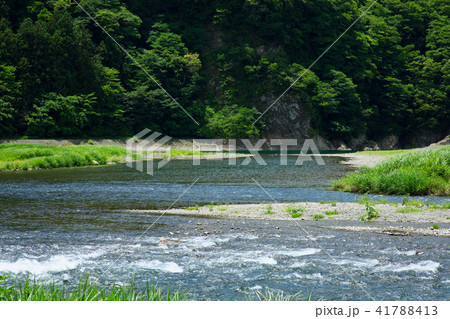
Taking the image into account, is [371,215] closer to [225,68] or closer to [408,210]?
[408,210]

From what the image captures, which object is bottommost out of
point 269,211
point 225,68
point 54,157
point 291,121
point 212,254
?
point 54,157

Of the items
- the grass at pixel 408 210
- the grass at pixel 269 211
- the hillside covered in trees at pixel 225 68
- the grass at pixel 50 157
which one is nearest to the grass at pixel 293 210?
the grass at pixel 269 211

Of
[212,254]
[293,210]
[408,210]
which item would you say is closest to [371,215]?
[408,210]

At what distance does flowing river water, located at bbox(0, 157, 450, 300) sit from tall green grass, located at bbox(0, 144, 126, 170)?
19.2m

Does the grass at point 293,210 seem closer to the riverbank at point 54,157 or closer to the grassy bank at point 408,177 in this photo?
the grassy bank at point 408,177

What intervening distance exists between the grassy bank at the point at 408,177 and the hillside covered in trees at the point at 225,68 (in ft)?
138

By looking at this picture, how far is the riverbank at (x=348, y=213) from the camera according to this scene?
15.2 m

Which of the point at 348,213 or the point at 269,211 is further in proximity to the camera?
the point at 269,211

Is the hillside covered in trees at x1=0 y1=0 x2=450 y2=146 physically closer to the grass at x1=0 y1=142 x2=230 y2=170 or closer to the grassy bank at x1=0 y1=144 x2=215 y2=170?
the grassy bank at x1=0 y1=144 x2=215 y2=170

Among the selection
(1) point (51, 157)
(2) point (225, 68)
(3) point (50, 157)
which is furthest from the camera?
(2) point (225, 68)

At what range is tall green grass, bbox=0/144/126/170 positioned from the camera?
38.7 m

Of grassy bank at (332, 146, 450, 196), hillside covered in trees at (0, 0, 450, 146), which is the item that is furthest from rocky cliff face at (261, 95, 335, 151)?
grassy bank at (332, 146, 450, 196)

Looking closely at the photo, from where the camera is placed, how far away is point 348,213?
17859 millimetres

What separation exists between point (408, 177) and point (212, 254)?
14984 millimetres
